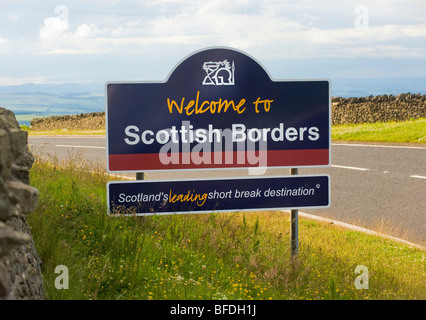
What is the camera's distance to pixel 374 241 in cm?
742

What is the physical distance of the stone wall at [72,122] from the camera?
102ft

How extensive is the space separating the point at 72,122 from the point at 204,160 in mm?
29285

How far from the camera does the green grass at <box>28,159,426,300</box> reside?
13.9ft

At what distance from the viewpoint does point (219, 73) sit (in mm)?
5977

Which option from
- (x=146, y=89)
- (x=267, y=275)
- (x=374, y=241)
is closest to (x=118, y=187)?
(x=146, y=89)

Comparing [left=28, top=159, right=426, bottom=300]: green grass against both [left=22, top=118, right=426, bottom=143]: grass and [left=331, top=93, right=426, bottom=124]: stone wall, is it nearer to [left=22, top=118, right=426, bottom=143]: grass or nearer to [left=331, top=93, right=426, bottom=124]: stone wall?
[left=22, top=118, right=426, bottom=143]: grass

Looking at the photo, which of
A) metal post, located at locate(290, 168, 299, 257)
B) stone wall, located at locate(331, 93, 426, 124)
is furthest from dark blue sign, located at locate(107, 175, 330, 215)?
stone wall, located at locate(331, 93, 426, 124)

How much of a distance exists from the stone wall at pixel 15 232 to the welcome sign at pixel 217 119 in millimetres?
2068

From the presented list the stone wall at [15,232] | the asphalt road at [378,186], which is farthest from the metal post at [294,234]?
the stone wall at [15,232]

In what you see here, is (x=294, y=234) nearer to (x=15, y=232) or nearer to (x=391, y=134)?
(x=15, y=232)

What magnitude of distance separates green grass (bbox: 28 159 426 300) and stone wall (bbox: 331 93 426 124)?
17284mm

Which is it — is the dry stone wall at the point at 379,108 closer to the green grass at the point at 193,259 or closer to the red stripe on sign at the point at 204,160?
the green grass at the point at 193,259

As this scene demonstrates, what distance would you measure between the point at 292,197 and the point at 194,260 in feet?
5.10

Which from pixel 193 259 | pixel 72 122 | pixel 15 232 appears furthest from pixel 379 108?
pixel 15 232
